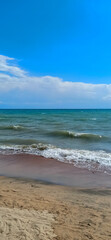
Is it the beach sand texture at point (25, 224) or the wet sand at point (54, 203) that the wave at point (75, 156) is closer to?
the wet sand at point (54, 203)

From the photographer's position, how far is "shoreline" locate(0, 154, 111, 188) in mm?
5688

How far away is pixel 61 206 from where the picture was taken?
4008mm

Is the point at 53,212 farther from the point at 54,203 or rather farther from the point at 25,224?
the point at 25,224

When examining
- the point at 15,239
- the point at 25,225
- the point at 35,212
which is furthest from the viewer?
the point at 35,212

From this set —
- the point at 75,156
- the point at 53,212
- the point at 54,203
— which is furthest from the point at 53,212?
the point at 75,156

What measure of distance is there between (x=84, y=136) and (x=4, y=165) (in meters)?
8.53

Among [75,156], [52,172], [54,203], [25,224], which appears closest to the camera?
[25,224]

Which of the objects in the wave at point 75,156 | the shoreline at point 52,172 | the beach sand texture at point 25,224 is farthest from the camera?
the wave at point 75,156

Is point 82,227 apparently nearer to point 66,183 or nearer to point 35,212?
point 35,212

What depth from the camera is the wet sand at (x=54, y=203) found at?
118 inches

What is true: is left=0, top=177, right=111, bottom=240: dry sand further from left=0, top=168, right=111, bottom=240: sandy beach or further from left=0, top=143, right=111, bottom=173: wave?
left=0, top=143, right=111, bottom=173: wave

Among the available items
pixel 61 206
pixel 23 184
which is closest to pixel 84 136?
pixel 23 184

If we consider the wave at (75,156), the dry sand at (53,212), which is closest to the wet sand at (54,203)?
the dry sand at (53,212)

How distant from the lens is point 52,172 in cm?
656
